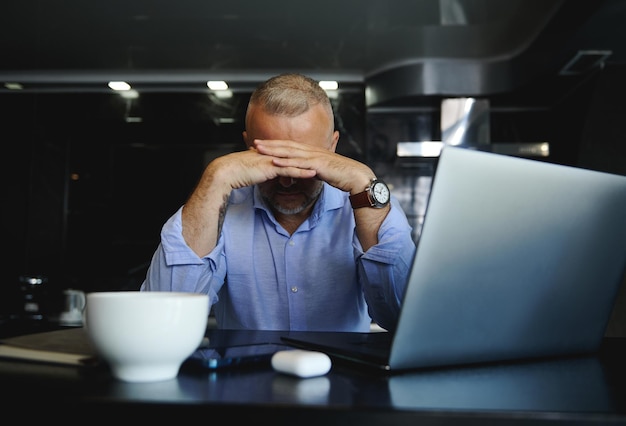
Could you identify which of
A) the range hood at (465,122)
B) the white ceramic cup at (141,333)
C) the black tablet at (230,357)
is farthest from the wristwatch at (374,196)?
the range hood at (465,122)

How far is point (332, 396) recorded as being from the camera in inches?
19.1

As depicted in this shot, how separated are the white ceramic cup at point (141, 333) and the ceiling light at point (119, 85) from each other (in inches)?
121

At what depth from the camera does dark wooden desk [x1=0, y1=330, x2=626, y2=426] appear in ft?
1.43

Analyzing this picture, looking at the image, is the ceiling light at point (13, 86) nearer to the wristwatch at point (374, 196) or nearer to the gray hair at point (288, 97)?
the gray hair at point (288, 97)

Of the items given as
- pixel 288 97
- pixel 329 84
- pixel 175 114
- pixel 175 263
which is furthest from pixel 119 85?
pixel 175 263

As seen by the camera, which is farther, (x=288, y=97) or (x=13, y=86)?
(x=13, y=86)

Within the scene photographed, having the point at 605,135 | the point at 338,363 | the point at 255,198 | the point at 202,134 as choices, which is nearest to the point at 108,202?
the point at 202,134

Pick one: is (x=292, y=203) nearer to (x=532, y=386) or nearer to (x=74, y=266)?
(x=532, y=386)

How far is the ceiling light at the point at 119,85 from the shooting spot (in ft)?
11.0

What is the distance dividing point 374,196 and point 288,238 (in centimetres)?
40

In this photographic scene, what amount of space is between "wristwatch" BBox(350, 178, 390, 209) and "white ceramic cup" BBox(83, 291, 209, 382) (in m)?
0.65

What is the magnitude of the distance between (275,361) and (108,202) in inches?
117

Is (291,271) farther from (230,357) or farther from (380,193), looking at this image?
(230,357)

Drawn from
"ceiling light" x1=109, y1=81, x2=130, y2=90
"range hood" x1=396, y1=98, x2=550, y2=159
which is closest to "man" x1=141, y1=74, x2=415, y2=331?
"range hood" x1=396, y1=98, x2=550, y2=159
